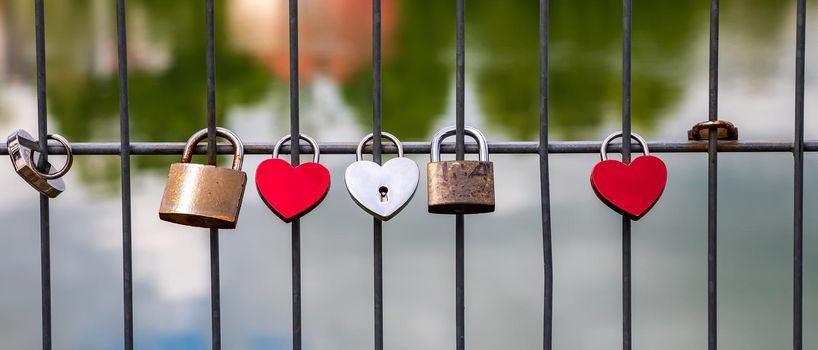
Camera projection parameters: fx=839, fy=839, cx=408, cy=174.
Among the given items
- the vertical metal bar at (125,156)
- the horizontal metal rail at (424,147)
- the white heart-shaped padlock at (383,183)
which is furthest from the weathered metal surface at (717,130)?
the vertical metal bar at (125,156)

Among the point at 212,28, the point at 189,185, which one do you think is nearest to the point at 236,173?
the point at 189,185

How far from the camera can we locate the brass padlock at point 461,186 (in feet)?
4.44

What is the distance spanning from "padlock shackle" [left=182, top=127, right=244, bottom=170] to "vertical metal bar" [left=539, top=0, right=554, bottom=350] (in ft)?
1.67

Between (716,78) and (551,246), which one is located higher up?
(716,78)

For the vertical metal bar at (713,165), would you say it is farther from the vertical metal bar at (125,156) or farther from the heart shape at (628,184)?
the vertical metal bar at (125,156)

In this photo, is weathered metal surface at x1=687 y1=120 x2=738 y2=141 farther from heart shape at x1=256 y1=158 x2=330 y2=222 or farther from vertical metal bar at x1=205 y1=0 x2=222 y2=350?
vertical metal bar at x1=205 y1=0 x2=222 y2=350

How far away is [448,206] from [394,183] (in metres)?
0.10

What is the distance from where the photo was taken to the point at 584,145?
143 cm

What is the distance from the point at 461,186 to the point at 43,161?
0.73m

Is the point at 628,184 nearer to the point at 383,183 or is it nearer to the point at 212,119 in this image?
the point at 383,183

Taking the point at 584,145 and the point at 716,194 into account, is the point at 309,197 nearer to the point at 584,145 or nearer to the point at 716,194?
the point at 584,145

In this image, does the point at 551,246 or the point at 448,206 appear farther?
the point at 551,246

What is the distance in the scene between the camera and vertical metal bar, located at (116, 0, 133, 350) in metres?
1.44

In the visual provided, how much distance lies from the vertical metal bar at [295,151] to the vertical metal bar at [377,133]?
13 cm
